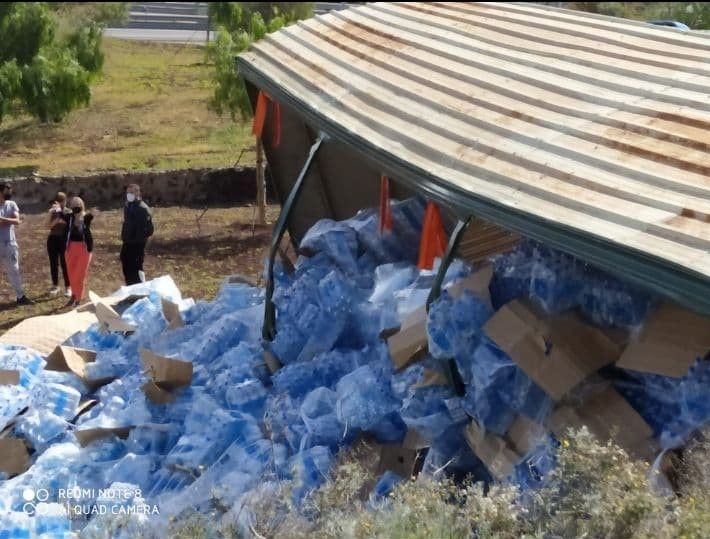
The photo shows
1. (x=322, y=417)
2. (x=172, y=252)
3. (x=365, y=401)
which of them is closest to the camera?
(x=365, y=401)

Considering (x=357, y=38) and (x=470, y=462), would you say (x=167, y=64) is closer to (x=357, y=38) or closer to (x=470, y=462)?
(x=357, y=38)

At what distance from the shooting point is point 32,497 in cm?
578

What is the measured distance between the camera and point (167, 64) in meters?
25.9

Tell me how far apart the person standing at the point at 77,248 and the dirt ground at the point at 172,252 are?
364 mm

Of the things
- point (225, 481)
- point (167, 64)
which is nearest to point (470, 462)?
point (225, 481)

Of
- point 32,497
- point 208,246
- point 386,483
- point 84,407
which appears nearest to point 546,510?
point 386,483

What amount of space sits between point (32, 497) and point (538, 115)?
139 inches

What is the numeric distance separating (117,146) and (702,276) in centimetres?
1562

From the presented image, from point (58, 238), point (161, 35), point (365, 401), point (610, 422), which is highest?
point (610, 422)

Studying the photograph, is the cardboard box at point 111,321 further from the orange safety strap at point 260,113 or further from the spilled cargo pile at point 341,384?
the orange safety strap at point 260,113

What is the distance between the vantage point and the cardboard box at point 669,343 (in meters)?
3.92

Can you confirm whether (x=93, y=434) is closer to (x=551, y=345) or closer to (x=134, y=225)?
(x=551, y=345)

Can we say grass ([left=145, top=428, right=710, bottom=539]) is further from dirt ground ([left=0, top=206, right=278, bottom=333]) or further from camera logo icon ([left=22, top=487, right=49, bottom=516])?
dirt ground ([left=0, top=206, right=278, bottom=333])

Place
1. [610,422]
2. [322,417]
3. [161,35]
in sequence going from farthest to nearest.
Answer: [161,35], [322,417], [610,422]
